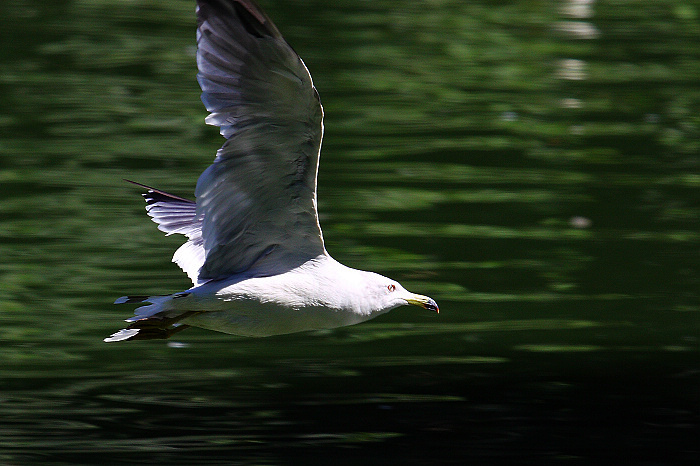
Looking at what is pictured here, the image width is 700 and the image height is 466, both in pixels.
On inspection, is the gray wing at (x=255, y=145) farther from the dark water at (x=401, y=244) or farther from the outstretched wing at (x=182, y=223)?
the dark water at (x=401, y=244)

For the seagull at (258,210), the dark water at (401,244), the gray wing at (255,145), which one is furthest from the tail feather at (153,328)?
the dark water at (401,244)

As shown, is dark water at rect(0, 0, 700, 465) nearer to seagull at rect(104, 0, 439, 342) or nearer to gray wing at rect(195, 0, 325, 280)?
seagull at rect(104, 0, 439, 342)

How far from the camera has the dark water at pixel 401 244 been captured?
669 centimetres

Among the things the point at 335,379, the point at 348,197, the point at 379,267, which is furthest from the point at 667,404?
the point at 348,197

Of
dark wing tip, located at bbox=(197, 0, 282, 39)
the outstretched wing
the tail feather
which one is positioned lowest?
the tail feather

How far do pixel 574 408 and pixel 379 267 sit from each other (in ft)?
7.76

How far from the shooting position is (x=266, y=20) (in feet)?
16.1

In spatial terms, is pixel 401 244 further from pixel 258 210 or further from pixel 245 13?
pixel 245 13

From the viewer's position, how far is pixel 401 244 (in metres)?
9.54

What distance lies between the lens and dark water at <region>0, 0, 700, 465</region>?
6691 mm

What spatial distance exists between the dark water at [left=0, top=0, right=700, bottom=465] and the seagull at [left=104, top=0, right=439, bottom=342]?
35.6 inches

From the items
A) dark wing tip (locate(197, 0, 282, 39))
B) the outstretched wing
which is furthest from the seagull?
the outstretched wing

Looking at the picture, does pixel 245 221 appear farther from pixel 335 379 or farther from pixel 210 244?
pixel 335 379

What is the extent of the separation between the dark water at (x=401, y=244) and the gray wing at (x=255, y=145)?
1.12m
